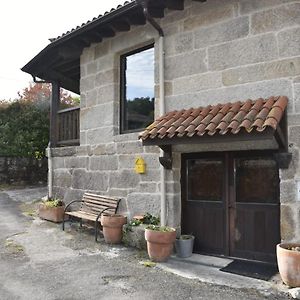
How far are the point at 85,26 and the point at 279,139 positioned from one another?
442cm

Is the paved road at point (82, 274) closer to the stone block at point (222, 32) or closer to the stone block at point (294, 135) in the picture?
the stone block at point (294, 135)

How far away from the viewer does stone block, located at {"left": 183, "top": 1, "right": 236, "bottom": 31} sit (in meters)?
5.84

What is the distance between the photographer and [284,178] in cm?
511

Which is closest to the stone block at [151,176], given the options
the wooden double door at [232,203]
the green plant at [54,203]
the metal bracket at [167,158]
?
the metal bracket at [167,158]

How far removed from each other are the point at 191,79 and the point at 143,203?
2.39m

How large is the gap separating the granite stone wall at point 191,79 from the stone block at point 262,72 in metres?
0.01

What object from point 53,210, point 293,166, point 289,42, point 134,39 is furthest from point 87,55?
point 293,166

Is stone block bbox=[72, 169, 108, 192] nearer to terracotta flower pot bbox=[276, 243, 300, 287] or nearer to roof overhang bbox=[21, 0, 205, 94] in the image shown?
roof overhang bbox=[21, 0, 205, 94]

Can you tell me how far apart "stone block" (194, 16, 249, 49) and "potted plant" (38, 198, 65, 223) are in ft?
16.3

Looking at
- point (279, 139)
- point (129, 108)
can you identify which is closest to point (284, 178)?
point (279, 139)

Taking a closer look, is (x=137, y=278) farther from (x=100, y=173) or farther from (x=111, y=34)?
(x=111, y=34)

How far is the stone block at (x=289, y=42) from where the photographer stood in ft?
16.8

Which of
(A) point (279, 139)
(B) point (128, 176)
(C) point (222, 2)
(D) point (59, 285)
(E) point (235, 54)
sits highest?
(C) point (222, 2)

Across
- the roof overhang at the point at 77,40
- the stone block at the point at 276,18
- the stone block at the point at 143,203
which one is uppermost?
the roof overhang at the point at 77,40
